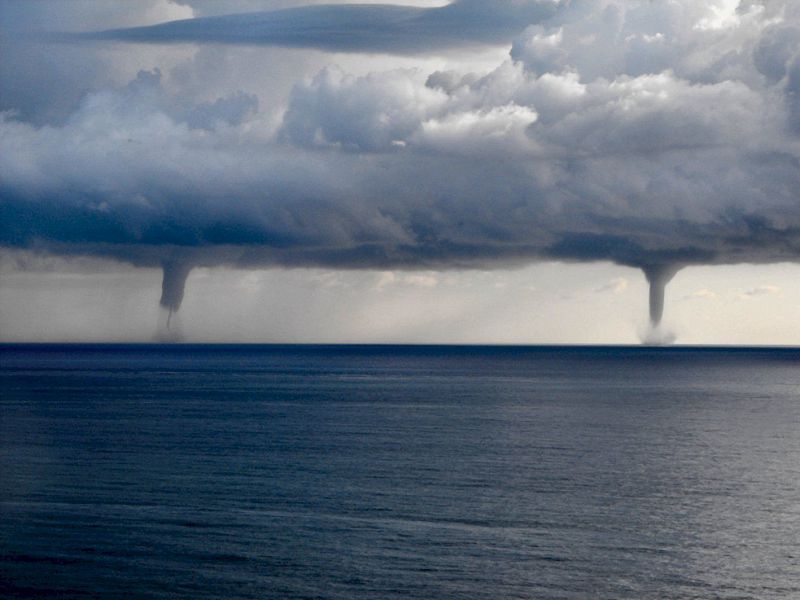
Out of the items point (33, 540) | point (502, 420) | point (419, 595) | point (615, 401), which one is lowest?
point (419, 595)

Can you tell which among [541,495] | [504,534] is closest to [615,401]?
[541,495]

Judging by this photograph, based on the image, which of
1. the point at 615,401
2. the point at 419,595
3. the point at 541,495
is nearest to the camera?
the point at 419,595

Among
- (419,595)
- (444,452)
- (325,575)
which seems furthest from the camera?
(444,452)

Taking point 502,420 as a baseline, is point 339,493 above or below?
below

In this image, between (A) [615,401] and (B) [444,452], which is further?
(A) [615,401]

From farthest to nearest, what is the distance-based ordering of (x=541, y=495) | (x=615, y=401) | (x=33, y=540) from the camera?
(x=615, y=401) → (x=541, y=495) → (x=33, y=540)

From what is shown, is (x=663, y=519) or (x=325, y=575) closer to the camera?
(x=325, y=575)

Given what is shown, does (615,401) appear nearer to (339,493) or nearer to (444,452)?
(444,452)

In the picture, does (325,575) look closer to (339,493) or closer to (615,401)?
(339,493)

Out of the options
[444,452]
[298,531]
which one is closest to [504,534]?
[298,531]
